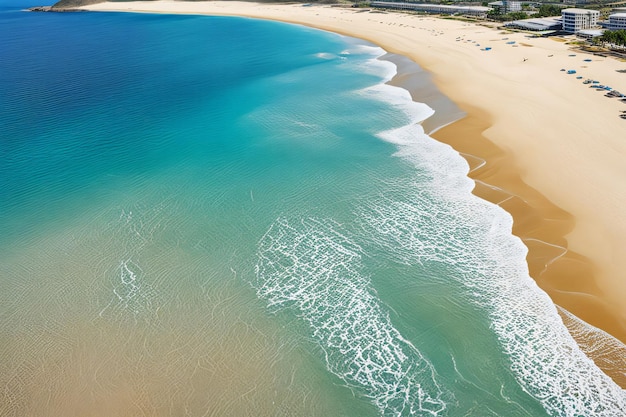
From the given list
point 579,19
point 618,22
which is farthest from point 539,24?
point 618,22

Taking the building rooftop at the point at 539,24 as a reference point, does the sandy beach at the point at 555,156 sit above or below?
below

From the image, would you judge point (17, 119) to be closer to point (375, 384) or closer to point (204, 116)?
point (204, 116)

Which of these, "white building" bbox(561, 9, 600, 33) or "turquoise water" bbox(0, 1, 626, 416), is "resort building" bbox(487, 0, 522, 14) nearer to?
"white building" bbox(561, 9, 600, 33)

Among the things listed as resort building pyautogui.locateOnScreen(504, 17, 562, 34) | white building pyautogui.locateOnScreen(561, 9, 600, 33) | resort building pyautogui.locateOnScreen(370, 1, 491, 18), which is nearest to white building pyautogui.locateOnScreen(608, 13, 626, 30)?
white building pyautogui.locateOnScreen(561, 9, 600, 33)

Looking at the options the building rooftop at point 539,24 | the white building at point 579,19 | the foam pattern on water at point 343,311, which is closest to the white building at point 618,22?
the white building at point 579,19

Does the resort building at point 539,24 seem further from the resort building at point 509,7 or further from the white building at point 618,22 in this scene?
the resort building at point 509,7

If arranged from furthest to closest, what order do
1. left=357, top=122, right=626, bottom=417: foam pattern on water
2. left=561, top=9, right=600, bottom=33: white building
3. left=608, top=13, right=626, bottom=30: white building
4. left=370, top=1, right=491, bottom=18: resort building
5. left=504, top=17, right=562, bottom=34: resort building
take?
left=370, top=1, right=491, bottom=18: resort building
left=504, top=17, right=562, bottom=34: resort building
left=561, top=9, right=600, bottom=33: white building
left=608, top=13, right=626, bottom=30: white building
left=357, top=122, right=626, bottom=417: foam pattern on water

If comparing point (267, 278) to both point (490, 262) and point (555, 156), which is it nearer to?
point (490, 262)
